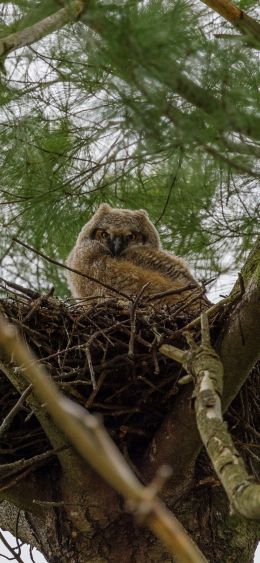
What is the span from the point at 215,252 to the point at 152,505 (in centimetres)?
344

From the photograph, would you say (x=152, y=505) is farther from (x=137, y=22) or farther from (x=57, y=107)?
(x=57, y=107)

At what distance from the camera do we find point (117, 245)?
491 centimetres

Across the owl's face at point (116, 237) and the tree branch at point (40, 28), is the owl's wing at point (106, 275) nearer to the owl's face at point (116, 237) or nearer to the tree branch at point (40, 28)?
the owl's face at point (116, 237)

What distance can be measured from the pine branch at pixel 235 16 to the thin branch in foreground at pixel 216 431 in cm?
117

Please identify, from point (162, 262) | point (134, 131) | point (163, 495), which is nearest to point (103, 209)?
point (162, 262)

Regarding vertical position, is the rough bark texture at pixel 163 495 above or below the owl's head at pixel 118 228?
below

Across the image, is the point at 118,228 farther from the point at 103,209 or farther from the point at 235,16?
the point at 235,16

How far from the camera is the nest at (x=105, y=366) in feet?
10.1

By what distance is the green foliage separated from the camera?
105 inches

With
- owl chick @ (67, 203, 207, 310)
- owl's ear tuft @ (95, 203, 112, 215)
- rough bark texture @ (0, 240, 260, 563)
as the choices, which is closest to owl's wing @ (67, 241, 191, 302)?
owl chick @ (67, 203, 207, 310)

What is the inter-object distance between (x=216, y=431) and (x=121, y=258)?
10.0ft

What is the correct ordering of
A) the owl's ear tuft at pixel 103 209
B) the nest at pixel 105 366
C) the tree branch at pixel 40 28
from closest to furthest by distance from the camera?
the tree branch at pixel 40 28
the nest at pixel 105 366
the owl's ear tuft at pixel 103 209

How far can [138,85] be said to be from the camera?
2701 mm

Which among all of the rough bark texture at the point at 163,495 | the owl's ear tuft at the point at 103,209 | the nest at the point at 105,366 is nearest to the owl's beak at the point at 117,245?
the owl's ear tuft at the point at 103,209
